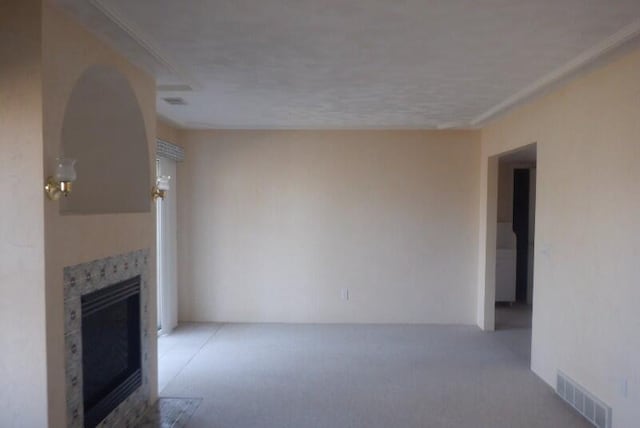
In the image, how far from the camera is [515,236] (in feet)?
21.9

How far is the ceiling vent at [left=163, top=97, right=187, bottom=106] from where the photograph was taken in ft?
12.8

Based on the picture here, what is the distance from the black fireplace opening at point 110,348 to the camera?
2.43 m

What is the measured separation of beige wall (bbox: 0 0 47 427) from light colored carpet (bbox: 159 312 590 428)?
1.34m

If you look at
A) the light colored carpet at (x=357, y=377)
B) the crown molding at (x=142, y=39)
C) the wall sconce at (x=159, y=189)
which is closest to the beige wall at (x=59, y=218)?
the crown molding at (x=142, y=39)

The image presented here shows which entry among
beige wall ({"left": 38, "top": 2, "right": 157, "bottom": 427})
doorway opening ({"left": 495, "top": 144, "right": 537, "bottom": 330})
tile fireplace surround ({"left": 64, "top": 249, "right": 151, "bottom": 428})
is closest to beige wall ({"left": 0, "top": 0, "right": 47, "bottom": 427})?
beige wall ({"left": 38, "top": 2, "right": 157, "bottom": 427})

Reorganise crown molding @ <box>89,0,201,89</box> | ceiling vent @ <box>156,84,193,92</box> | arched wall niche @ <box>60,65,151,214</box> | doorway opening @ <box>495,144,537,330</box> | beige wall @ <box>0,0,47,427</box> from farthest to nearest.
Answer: doorway opening @ <box>495,144,537,330</box> < ceiling vent @ <box>156,84,193,92</box> < arched wall niche @ <box>60,65,151,214</box> < crown molding @ <box>89,0,201,89</box> < beige wall @ <box>0,0,47,427</box>

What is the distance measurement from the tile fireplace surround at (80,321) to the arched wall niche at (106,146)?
16.5 inches

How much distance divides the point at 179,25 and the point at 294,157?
321 centimetres

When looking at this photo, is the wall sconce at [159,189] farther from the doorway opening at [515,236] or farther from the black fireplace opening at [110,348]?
the doorway opening at [515,236]

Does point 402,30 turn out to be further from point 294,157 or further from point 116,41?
point 294,157

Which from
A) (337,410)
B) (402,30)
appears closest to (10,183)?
(402,30)

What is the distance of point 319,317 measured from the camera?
5539mm

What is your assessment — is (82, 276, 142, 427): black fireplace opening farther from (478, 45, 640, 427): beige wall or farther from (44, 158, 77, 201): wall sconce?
(478, 45, 640, 427): beige wall

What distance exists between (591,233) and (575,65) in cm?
110
